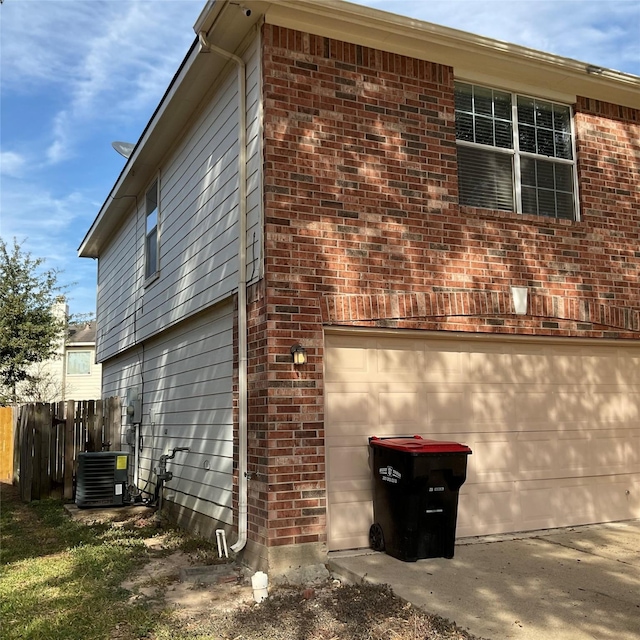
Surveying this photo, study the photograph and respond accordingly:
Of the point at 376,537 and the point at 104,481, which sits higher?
the point at 104,481

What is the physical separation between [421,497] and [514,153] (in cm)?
435

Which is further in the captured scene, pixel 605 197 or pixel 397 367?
pixel 605 197

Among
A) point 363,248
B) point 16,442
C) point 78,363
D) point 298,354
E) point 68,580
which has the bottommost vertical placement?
point 68,580

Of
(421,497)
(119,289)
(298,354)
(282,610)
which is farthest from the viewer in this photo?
(119,289)

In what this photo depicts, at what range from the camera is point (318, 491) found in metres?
6.36

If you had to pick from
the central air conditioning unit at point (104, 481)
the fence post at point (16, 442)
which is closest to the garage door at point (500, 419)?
the central air conditioning unit at point (104, 481)

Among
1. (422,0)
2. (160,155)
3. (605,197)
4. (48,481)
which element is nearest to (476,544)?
(605,197)

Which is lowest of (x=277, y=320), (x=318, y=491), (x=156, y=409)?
(x=318, y=491)

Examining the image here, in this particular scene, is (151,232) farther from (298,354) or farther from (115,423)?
(298,354)

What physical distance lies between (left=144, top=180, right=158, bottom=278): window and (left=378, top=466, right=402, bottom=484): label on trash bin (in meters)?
6.08

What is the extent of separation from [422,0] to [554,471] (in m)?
5.50

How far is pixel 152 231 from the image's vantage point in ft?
38.1

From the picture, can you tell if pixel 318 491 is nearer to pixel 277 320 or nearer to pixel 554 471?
pixel 277 320

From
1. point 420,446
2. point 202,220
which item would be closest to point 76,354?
point 202,220
